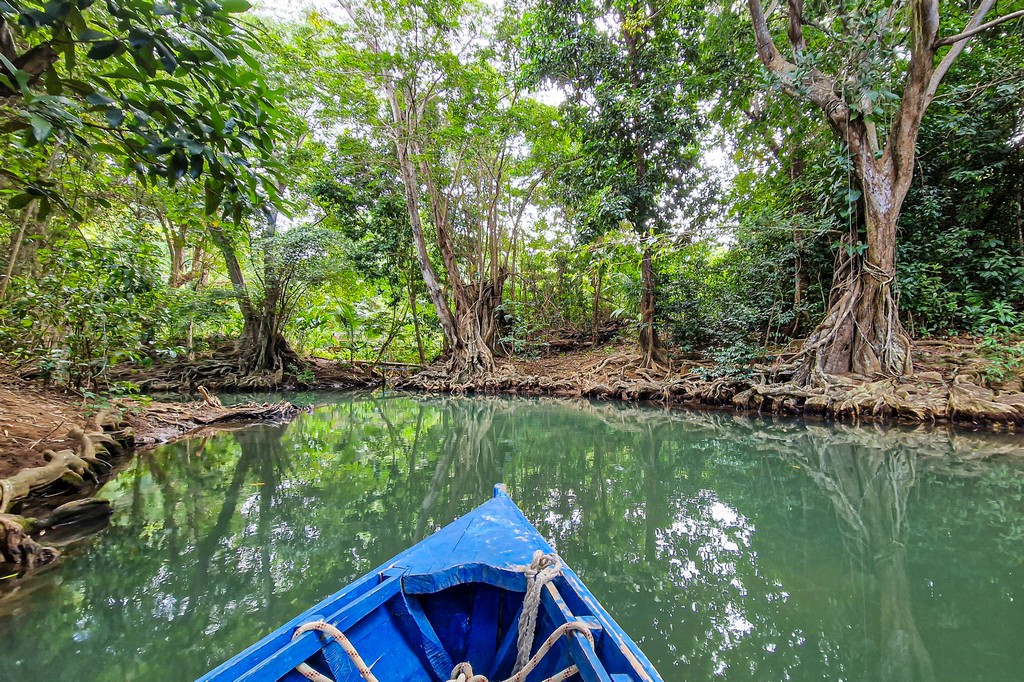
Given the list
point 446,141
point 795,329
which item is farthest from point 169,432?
point 795,329

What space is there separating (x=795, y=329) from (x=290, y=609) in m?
8.71

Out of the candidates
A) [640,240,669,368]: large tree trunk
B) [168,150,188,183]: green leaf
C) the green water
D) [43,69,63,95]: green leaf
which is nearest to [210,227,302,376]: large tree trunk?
the green water

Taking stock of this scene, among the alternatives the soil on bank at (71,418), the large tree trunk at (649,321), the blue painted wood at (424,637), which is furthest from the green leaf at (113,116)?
the large tree trunk at (649,321)

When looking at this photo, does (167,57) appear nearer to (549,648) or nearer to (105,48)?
(105,48)

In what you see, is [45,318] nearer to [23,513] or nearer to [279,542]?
[23,513]

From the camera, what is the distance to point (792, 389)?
626 cm

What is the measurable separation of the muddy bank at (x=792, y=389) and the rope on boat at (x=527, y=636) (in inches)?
240

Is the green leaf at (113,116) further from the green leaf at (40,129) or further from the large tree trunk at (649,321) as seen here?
the large tree trunk at (649,321)

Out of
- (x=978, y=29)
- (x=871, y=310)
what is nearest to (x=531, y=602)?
(x=871, y=310)

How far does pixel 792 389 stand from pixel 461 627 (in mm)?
6527

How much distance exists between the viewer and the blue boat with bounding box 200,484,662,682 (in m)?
1.08

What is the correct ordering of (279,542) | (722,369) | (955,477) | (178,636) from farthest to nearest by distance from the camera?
(722,369)
(955,477)
(279,542)
(178,636)

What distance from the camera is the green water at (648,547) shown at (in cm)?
165

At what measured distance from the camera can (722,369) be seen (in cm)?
741
